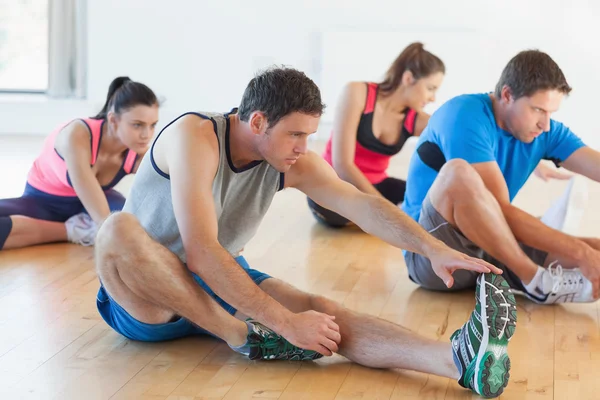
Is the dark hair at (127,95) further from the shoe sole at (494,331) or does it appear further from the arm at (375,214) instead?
the shoe sole at (494,331)

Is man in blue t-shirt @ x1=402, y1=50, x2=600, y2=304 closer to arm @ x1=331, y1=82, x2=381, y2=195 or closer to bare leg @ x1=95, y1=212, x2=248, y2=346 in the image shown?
arm @ x1=331, y1=82, x2=381, y2=195

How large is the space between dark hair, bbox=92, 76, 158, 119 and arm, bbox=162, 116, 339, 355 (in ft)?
4.17

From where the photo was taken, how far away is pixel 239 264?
6.79 ft

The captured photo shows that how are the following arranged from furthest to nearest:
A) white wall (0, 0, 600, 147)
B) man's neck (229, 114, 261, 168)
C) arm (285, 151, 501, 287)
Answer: white wall (0, 0, 600, 147) → man's neck (229, 114, 261, 168) → arm (285, 151, 501, 287)

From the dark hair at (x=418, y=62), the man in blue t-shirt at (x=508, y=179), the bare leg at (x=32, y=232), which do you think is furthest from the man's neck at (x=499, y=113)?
the bare leg at (x=32, y=232)

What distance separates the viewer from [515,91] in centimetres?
271

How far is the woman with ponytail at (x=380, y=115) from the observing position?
361 cm

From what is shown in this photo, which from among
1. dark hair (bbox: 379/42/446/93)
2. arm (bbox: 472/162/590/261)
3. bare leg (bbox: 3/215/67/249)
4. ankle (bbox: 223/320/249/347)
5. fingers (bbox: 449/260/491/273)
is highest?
dark hair (bbox: 379/42/446/93)

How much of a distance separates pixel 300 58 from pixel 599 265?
4.28 m

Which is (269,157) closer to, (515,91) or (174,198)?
(174,198)

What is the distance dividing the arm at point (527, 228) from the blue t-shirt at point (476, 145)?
52mm

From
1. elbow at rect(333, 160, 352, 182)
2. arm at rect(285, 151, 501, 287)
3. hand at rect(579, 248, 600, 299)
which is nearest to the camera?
arm at rect(285, 151, 501, 287)

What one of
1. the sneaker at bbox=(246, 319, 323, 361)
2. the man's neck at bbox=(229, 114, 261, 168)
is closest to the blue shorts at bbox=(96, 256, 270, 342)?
the sneaker at bbox=(246, 319, 323, 361)

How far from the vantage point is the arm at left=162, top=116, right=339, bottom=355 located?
1951 mm
